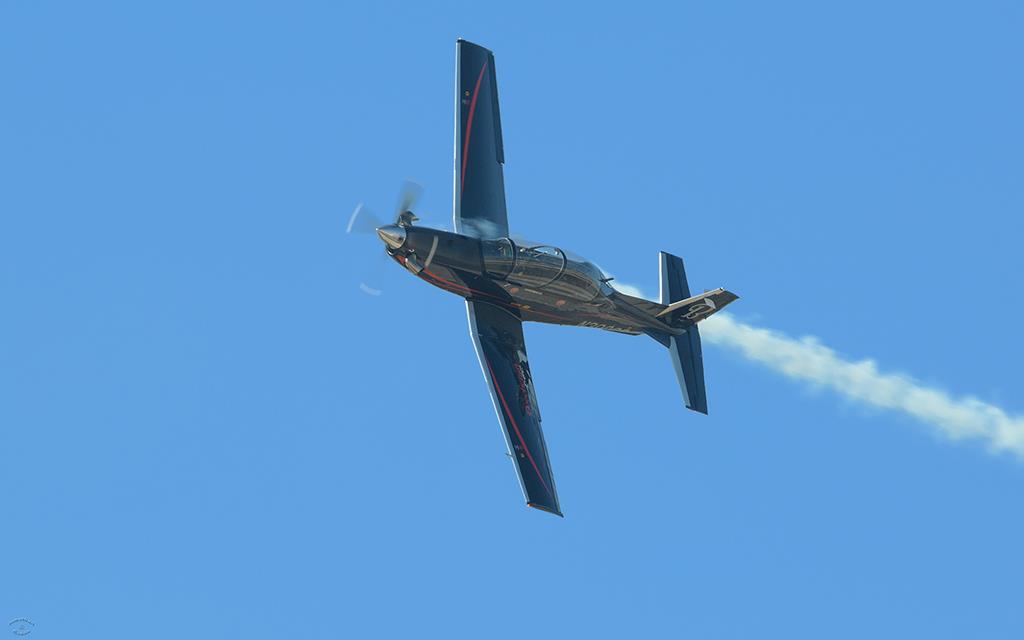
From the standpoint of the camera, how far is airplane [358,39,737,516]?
5147 centimetres

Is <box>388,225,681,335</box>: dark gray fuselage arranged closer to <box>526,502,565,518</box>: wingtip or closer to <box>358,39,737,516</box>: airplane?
<box>358,39,737,516</box>: airplane

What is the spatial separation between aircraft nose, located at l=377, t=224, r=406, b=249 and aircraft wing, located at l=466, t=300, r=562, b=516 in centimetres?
358

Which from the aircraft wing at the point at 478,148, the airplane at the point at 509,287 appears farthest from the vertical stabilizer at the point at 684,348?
the aircraft wing at the point at 478,148

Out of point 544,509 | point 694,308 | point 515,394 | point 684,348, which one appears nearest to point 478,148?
point 515,394

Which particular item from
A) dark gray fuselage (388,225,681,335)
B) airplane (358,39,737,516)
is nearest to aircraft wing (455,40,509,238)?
airplane (358,39,737,516)

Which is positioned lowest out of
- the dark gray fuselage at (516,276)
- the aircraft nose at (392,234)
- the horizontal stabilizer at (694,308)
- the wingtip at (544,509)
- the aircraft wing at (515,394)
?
the wingtip at (544,509)

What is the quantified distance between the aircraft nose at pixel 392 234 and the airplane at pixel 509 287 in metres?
0.03

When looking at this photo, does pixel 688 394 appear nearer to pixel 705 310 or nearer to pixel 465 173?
pixel 705 310

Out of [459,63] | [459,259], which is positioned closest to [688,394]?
[459,259]

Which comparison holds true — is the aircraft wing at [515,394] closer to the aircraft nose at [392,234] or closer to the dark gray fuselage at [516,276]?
the dark gray fuselage at [516,276]

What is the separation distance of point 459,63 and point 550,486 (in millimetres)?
14772

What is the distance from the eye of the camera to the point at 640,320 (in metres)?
57.3

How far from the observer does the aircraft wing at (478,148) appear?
Answer: 2137 inches

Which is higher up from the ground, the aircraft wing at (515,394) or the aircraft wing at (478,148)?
the aircraft wing at (478,148)
